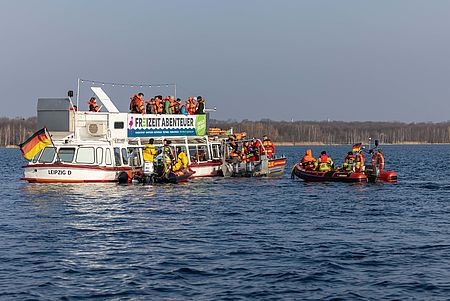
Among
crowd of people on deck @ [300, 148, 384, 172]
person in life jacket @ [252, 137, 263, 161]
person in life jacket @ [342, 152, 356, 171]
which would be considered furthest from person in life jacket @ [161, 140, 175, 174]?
person in life jacket @ [342, 152, 356, 171]

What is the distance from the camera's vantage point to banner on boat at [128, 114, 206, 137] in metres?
43.8

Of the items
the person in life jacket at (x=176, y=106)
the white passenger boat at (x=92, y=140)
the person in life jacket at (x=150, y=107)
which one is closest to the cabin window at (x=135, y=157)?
the white passenger boat at (x=92, y=140)

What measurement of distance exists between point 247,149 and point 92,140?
13054 millimetres

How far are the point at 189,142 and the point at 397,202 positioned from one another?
1727 cm

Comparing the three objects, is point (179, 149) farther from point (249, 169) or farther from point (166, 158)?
point (166, 158)

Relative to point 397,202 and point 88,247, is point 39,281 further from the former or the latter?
point 397,202

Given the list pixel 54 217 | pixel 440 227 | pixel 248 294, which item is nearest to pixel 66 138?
pixel 54 217

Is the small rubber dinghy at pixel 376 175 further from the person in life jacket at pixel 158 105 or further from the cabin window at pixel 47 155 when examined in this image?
the cabin window at pixel 47 155

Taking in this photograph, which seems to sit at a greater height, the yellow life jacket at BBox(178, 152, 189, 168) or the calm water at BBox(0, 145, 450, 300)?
the yellow life jacket at BBox(178, 152, 189, 168)

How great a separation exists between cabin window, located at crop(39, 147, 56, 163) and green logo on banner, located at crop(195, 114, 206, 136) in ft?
38.0

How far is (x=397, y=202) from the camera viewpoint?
34969 millimetres

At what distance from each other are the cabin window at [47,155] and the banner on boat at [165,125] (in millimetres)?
5103

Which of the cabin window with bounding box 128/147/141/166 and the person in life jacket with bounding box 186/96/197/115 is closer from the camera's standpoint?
the cabin window with bounding box 128/147/141/166

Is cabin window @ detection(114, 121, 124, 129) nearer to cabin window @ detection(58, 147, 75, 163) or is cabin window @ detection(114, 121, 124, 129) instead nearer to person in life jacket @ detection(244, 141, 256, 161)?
cabin window @ detection(58, 147, 75, 163)
